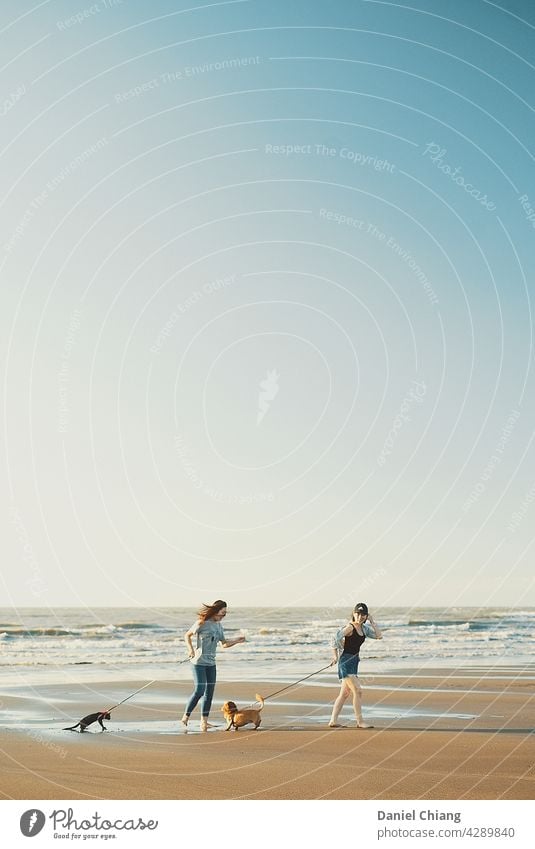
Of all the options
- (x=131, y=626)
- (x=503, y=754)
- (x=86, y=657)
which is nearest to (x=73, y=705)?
(x=503, y=754)

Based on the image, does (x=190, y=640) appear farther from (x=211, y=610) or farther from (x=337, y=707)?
(x=337, y=707)

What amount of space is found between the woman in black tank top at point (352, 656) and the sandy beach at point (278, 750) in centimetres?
→ 34

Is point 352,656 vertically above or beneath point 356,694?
above

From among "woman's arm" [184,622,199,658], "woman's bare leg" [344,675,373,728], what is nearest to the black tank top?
"woman's bare leg" [344,675,373,728]

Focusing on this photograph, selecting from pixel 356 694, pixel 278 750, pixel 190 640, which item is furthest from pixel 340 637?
pixel 278 750

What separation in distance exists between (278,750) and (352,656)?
8.85 ft

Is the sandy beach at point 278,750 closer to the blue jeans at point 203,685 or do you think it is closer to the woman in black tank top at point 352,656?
the woman in black tank top at point 352,656

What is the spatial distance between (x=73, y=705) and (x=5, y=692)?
2.96m

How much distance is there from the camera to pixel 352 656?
14.5 meters

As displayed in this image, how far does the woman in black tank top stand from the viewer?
565 inches

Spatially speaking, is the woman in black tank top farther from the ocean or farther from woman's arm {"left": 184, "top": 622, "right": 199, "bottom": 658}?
the ocean

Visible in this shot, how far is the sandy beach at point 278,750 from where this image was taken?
9.52m

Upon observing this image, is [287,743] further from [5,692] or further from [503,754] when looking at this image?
[5,692]

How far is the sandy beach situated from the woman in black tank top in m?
0.34
